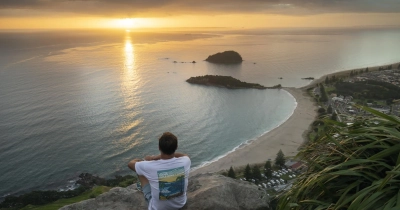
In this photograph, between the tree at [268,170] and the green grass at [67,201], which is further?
the tree at [268,170]

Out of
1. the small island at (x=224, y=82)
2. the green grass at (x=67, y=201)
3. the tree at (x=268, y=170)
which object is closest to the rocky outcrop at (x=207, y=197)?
the green grass at (x=67, y=201)

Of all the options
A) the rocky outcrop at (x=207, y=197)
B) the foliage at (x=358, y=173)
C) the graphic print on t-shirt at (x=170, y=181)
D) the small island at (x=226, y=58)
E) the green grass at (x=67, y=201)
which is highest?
the foliage at (x=358, y=173)

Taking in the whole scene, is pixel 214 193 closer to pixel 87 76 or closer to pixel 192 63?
pixel 87 76

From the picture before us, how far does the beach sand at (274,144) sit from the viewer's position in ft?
110

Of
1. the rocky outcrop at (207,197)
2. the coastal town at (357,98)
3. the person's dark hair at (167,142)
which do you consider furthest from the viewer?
the coastal town at (357,98)

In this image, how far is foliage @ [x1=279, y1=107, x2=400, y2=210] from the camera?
260 centimetres

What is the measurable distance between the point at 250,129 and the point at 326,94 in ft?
79.9

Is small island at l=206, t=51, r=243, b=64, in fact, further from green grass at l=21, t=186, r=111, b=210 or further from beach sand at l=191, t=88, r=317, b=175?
green grass at l=21, t=186, r=111, b=210

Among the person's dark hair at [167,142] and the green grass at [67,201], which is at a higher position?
the person's dark hair at [167,142]

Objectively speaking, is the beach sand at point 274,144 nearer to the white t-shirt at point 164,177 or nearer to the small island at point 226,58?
the white t-shirt at point 164,177

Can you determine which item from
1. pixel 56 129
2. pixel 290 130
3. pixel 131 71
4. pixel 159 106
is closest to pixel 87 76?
pixel 131 71

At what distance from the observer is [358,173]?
2.87 m

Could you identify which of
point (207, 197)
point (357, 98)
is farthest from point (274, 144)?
point (207, 197)

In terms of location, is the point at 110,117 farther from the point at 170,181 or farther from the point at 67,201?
the point at 170,181
